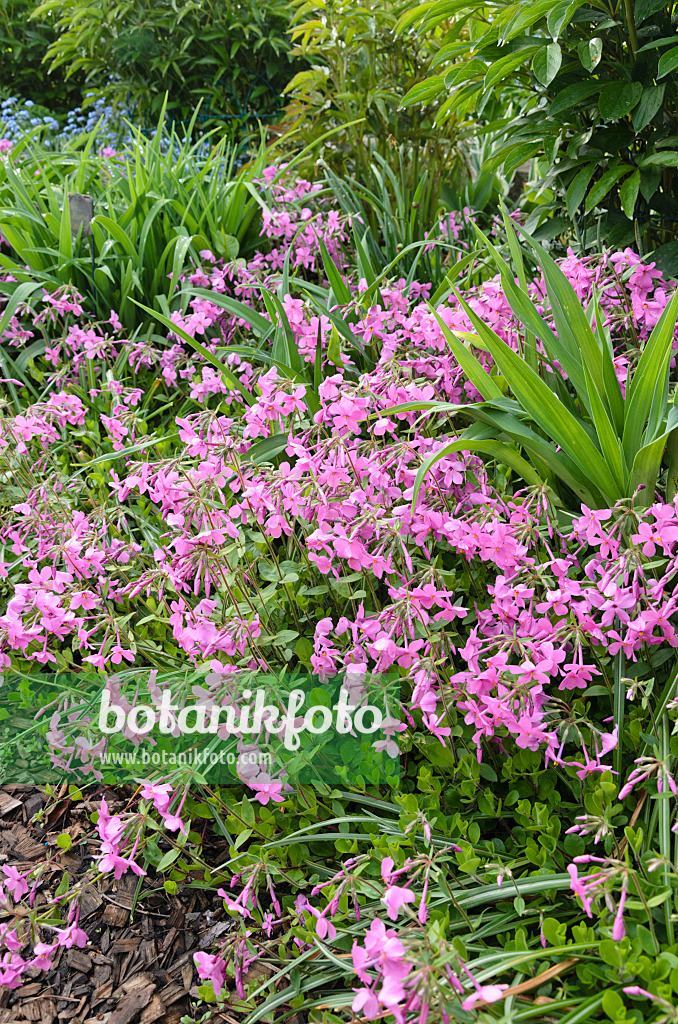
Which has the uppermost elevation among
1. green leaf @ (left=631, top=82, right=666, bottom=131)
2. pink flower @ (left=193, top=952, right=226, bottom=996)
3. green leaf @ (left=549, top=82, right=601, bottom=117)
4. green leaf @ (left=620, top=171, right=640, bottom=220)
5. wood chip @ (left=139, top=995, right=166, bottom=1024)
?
green leaf @ (left=549, top=82, right=601, bottom=117)

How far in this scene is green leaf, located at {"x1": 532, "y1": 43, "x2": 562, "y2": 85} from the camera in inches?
74.1

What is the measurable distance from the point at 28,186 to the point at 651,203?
2991mm

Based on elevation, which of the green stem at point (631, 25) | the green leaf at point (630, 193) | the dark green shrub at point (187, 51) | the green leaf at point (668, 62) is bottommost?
the green leaf at point (630, 193)

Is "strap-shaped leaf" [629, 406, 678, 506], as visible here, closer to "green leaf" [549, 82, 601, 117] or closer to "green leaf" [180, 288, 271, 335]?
"green leaf" [549, 82, 601, 117]

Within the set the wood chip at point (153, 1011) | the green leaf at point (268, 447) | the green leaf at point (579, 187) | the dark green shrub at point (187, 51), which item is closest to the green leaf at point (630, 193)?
the green leaf at point (579, 187)

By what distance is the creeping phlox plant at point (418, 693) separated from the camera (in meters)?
1.18

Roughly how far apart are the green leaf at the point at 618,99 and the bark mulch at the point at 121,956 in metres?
2.15

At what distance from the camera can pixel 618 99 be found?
2096 millimetres

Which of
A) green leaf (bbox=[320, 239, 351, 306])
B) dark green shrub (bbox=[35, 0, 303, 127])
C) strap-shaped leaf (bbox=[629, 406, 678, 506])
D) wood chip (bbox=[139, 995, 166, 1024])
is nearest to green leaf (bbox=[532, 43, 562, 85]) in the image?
green leaf (bbox=[320, 239, 351, 306])

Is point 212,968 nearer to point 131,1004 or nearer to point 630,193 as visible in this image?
point 131,1004

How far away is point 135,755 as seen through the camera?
1738mm

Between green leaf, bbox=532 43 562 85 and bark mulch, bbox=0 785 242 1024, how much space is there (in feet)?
6.64

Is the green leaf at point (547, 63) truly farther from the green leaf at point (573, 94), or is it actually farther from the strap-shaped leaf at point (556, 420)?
the strap-shaped leaf at point (556, 420)

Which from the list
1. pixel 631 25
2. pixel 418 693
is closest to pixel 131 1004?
pixel 418 693
